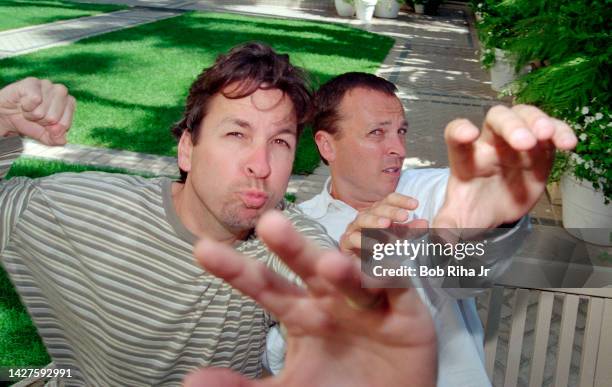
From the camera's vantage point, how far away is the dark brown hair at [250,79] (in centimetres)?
192

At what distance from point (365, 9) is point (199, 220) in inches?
750

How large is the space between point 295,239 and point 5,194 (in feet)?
4.40

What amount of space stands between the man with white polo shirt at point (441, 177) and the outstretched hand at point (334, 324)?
37 cm

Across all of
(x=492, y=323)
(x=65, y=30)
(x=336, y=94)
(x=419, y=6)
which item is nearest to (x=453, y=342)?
(x=492, y=323)

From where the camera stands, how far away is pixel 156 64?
10.6m

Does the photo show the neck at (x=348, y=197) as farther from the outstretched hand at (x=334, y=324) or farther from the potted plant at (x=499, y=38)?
the potted plant at (x=499, y=38)

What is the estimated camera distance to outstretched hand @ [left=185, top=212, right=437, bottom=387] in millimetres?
874

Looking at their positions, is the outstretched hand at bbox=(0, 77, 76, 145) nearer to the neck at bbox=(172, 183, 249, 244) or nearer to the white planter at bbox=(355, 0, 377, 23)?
the neck at bbox=(172, 183, 249, 244)

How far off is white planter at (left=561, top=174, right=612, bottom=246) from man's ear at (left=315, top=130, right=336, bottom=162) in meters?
2.88

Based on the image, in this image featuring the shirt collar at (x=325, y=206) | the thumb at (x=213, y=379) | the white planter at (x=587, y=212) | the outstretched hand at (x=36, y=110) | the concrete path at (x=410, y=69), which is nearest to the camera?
the thumb at (x=213, y=379)

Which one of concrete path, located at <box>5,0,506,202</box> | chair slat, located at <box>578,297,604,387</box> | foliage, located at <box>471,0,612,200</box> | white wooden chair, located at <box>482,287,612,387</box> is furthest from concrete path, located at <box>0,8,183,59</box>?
chair slat, located at <box>578,297,604,387</box>

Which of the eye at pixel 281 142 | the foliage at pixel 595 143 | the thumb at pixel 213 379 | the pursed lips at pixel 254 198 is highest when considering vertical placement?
the thumb at pixel 213 379

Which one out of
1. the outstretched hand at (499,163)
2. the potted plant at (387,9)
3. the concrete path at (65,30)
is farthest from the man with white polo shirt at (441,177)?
the potted plant at (387,9)

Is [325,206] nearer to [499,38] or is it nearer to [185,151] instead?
[185,151]
